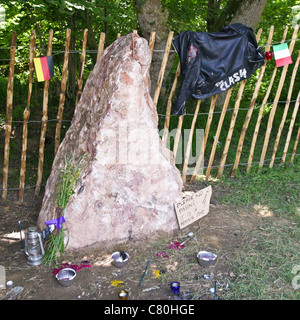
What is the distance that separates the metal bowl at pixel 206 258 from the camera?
297 centimetres

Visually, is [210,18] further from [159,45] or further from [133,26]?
[159,45]

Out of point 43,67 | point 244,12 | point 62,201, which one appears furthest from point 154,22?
point 62,201

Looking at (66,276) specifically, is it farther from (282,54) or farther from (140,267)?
(282,54)

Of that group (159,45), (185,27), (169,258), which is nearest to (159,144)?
(169,258)

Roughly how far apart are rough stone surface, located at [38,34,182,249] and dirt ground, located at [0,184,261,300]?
183 millimetres

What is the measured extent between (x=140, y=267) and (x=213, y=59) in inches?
103

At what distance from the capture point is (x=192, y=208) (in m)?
3.63

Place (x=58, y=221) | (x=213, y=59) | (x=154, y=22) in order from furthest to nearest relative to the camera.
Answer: (x=154, y=22) < (x=213, y=59) < (x=58, y=221)

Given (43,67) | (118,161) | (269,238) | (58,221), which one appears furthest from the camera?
(43,67)

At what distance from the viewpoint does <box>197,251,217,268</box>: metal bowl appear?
2.97m

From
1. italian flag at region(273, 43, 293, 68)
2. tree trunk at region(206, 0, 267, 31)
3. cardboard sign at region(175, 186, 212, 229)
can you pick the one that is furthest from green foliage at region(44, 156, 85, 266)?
tree trunk at region(206, 0, 267, 31)

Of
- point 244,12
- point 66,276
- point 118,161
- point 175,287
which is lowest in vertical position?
point 66,276
